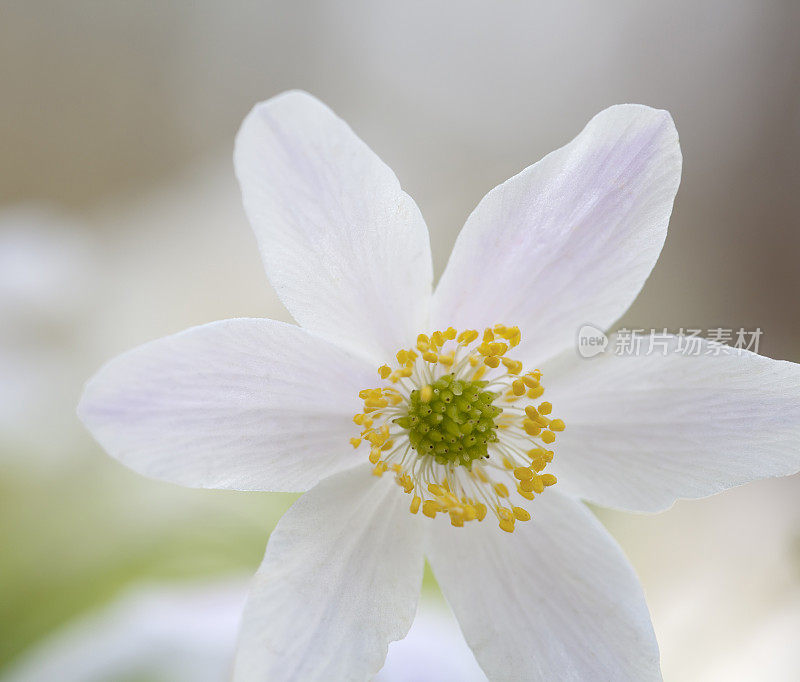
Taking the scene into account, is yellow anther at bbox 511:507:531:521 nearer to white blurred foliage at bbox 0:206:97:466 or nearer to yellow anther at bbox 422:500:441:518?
yellow anther at bbox 422:500:441:518

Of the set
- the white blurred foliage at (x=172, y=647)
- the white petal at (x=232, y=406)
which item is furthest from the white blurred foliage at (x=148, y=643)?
the white petal at (x=232, y=406)

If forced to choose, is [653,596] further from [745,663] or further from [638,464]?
[638,464]

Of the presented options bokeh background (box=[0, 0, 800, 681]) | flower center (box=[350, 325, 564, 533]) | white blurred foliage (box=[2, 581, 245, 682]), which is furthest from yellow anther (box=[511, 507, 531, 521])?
bokeh background (box=[0, 0, 800, 681])

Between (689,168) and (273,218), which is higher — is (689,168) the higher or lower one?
the higher one

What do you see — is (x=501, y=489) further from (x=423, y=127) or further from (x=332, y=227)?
(x=423, y=127)

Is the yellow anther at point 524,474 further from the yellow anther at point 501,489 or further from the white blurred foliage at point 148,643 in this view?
the white blurred foliage at point 148,643

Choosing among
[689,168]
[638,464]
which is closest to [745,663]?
[638,464]
